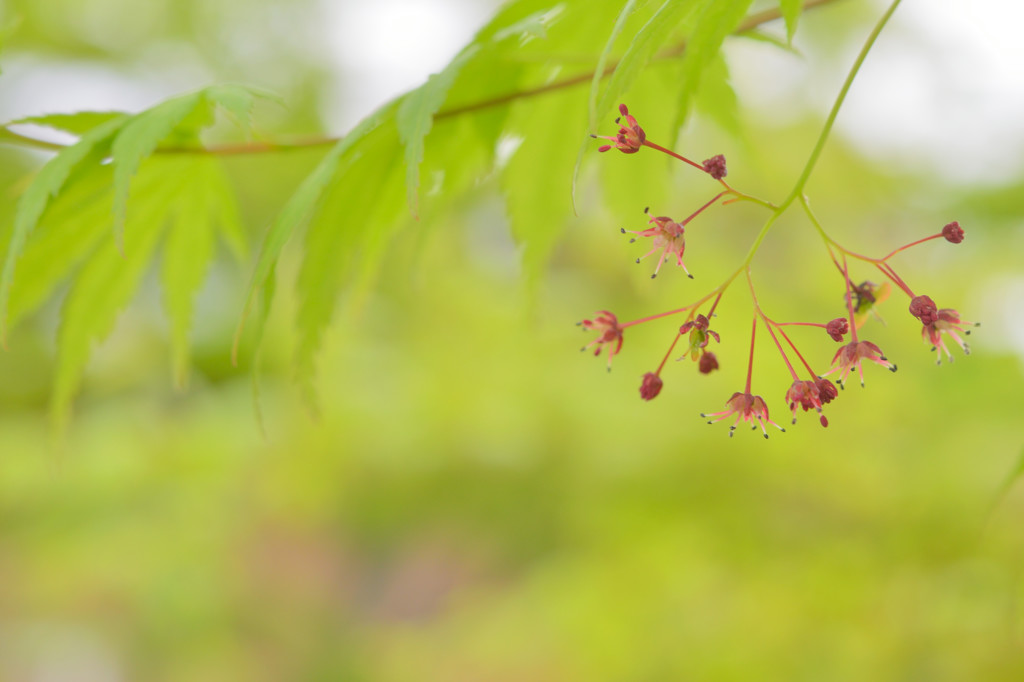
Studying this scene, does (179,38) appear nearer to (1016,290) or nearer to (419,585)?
(419,585)

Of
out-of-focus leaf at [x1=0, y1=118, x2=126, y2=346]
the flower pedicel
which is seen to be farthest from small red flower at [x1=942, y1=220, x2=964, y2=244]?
out-of-focus leaf at [x1=0, y1=118, x2=126, y2=346]

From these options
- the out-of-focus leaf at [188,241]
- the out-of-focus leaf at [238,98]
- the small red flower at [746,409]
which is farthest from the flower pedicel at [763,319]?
the out-of-focus leaf at [188,241]

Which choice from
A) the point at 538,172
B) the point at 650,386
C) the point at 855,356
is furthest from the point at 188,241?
the point at 855,356

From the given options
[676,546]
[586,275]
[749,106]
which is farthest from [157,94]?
[676,546]

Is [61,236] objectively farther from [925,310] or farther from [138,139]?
[925,310]

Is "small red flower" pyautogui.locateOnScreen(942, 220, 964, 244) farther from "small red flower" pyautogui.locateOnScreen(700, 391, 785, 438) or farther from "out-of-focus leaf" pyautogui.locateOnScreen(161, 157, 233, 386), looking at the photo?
"out-of-focus leaf" pyautogui.locateOnScreen(161, 157, 233, 386)
